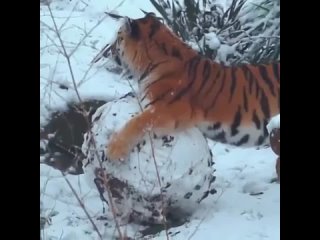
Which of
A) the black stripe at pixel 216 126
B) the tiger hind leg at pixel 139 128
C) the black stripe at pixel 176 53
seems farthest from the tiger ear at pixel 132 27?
the black stripe at pixel 216 126

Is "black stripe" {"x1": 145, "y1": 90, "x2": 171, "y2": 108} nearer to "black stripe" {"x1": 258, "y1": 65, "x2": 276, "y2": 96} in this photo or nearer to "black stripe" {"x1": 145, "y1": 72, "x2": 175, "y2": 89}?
"black stripe" {"x1": 145, "y1": 72, "x2": 175, "y2": 89}

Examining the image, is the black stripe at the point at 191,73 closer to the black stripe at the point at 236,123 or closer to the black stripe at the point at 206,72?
the black stripe at the point at 206,72

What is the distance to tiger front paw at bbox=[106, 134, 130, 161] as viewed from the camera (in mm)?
2875

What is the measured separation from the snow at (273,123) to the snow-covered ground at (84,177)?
62 mm

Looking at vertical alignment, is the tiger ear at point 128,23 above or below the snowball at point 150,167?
above

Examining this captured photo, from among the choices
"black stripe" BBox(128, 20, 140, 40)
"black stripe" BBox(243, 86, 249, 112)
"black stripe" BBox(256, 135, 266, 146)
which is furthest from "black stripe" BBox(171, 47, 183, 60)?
"black stripe" BBox(256, 135, 266, 146)

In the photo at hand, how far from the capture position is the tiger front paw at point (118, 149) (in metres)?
2.88

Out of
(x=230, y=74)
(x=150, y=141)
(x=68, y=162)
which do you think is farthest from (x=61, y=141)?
(x=230, y=74)

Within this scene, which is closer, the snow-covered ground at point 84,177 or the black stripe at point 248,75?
the snow-covered ground at point 84,177

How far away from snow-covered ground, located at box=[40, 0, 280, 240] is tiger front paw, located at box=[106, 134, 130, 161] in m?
0.10

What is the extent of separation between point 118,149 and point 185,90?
0.25 meters

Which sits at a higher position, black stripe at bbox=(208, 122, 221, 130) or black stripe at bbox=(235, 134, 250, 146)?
black stripe at bbox=(208, 122, 221, 130)

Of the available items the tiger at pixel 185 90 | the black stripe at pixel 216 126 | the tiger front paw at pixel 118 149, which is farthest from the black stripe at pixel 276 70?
the tiger front paw at pixel 118 149
